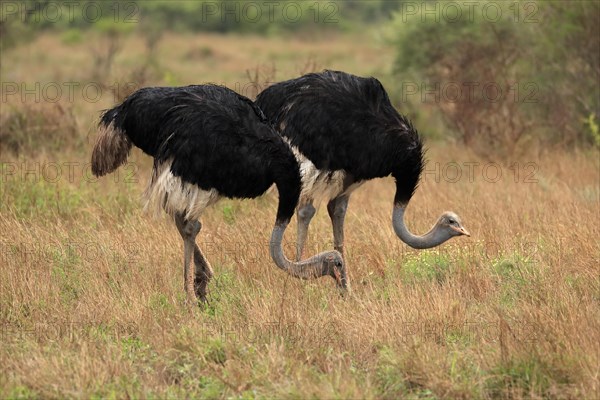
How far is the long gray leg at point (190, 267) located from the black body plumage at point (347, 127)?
3.09 feet

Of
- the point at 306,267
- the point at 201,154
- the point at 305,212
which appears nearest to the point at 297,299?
Answer: the point at 306,267

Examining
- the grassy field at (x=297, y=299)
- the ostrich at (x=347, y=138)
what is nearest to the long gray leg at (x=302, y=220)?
the ostrich at (x=347, y=138)

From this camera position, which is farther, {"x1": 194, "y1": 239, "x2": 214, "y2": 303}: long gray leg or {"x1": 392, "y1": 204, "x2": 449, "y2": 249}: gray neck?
{"x1": 392, "y1": 204, "x2": 449, "y2": 249}: gray neck

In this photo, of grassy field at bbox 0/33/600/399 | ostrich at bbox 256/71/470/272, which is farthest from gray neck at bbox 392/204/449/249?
grassy field at bbox 0/33/600/399

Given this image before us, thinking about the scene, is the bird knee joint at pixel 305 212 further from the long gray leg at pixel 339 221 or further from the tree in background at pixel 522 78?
the tree in background at pixel 522 78

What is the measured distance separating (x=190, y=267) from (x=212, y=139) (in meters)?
0.84

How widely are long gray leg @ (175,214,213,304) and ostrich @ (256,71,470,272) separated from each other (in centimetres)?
85

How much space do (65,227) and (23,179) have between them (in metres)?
1.07

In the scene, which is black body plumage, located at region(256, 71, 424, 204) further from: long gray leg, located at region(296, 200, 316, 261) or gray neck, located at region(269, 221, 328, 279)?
gray neck, located at region(269, 221, 328, 279)

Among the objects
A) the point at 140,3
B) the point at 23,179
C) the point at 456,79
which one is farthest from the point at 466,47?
the point at 140,3

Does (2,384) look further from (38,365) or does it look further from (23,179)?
(23,179)

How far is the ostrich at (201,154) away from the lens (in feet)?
18.6

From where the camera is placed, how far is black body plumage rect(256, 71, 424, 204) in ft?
21.2

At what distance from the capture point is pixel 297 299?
5770mm
